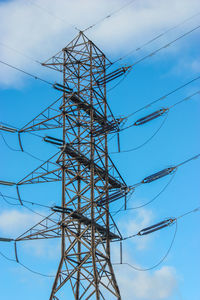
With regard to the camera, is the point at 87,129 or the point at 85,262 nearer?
the point at 85,262

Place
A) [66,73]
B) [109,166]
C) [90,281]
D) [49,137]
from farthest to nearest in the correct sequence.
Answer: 1. [66,73]
2. [109,166]
3. [49,137]
4. [90,281]

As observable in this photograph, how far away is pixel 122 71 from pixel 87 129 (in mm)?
5389

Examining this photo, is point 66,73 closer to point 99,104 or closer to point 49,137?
point 99,104

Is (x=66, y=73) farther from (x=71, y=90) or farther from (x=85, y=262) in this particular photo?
(x=85, y=262)

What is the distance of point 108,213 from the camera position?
36625 millimetres

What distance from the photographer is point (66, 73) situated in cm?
4072

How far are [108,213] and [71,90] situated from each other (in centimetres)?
1017

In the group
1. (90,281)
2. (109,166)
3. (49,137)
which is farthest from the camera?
(109,166)

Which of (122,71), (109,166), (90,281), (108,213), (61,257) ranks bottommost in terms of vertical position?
(90,281)

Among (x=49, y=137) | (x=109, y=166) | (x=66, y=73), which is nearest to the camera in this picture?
A: (x=49, y=137)

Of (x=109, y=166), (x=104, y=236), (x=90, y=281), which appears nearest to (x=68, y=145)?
(x=109, y=166)

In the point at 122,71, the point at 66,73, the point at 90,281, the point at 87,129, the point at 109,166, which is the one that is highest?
the point at 66,73

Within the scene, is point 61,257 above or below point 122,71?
below

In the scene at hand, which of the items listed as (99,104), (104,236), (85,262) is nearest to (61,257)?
(85,262)
